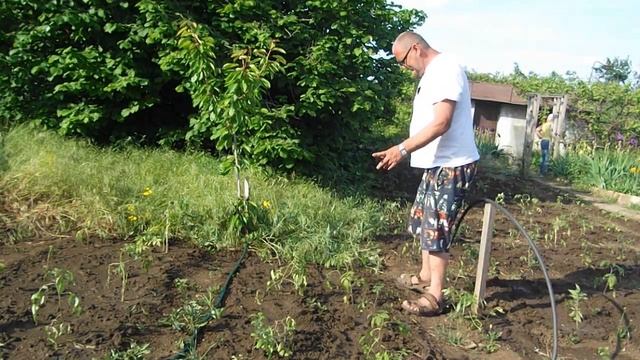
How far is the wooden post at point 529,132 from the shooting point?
37.7ft

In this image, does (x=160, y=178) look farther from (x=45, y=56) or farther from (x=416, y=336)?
(x=416, y=336)

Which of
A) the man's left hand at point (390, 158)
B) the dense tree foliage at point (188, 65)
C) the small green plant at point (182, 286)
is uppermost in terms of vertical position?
the dense tree foliage at point (188, 65)

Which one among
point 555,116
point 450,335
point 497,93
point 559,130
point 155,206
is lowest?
point 450,335

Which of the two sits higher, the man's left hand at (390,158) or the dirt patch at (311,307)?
the man's left hand at (390,158)

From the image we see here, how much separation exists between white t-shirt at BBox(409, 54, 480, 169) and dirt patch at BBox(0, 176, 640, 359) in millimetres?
944

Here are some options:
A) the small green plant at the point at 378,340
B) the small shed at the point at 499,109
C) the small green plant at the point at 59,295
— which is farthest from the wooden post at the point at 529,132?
the small green plant at the point at 59,295

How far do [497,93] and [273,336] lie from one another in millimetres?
17374

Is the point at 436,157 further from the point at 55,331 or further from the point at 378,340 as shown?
the point at 55,331

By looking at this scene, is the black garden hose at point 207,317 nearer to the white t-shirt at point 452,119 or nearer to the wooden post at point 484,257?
the white t-shirt at point 452,119

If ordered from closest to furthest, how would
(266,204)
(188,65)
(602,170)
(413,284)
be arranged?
1. (413,284)
2. (266,204)
3. (188,65)
4. (602,170)

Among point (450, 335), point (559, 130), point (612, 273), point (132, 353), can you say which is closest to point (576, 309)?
point (450, 335)

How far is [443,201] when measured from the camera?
3.59 metres

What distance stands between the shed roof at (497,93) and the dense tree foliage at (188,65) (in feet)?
42.7

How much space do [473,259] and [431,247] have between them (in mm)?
1316
